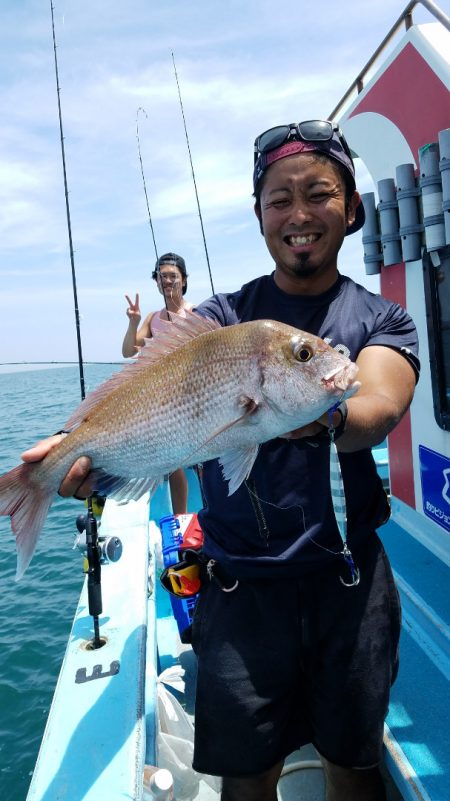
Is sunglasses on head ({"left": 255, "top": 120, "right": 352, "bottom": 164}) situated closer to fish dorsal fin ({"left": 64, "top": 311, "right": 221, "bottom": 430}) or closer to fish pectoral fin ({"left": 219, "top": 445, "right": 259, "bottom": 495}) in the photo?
fish dorsal fin ({"left": 64, "top": 311, "right": 221, "bottom": 430})

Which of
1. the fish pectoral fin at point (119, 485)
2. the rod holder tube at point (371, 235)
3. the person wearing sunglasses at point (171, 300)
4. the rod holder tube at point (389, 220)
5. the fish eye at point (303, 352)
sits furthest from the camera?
the person wearing sunglasses at point (171, 300)

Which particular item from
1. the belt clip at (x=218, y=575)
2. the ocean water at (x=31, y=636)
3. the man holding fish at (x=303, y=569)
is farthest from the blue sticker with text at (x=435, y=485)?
the ocean water at (x=31, y=636)

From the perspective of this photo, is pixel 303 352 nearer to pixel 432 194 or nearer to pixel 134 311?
pixel 432 194

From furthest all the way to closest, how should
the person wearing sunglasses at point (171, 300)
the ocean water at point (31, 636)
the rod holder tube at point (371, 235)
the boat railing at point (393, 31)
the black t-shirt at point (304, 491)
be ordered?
1. the person wearing sunglasses at point (171, 300)
2. the ocean water at point (31, 636)
3. the rod holder tube at point (371, 235)
4. the boat railing at point (393, 31)
5. the black t-shirt at point (304, 491)

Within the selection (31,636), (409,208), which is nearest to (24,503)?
(409,208)

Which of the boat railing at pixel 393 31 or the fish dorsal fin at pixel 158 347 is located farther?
the boat railing at pixel 393 31

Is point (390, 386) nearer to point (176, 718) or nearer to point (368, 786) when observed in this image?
point (368, 786)

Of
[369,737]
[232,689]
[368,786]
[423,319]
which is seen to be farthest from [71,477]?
[423,319]

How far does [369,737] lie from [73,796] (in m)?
1.10

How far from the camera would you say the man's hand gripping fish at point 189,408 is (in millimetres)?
1612

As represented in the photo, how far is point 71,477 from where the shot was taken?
76.8 inches

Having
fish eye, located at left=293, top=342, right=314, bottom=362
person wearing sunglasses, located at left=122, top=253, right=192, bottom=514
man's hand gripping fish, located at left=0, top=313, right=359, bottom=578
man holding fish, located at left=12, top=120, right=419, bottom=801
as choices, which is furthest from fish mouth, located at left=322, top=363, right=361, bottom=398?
person wearing sunglasses, located at left=122, top=253, right=192, bottom=514

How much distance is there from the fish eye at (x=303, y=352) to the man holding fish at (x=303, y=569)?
255mm

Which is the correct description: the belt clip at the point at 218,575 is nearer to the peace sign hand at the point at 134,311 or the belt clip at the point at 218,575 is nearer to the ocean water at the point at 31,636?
the ocean water at the point at 31,636
